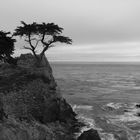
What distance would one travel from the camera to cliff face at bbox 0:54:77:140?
2577cm

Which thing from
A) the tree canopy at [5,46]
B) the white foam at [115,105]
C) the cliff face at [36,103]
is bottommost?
the white foam at [115,105]

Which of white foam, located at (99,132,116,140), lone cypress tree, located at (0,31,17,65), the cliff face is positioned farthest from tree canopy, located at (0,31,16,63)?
white foam, located at (99,132,116,140)

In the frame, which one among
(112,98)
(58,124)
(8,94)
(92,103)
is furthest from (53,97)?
(112,98)

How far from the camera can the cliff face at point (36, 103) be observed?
84.5ft

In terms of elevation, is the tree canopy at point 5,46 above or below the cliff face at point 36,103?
above

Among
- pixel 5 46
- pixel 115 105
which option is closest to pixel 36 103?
pixel 5 46

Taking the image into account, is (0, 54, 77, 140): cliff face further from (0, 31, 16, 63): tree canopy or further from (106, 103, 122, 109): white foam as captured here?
(106, 103, 122, 109): white foam

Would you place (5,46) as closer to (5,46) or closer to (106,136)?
(5,46)

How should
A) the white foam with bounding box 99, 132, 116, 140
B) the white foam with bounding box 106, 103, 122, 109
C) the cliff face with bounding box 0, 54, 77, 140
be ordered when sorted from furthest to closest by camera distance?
1. the white foam with bounding box 106, 103, 122, 109
2. the white foam with bounding box 99, 132, 116, 140
3. the cliff face with bounding box 0, 54, 77, 140

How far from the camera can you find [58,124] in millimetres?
30359

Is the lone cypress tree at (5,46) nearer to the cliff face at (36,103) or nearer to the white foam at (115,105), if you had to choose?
the cliff face at (36,103)

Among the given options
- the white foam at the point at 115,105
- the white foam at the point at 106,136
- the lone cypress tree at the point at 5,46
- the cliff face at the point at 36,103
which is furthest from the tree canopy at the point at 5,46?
the white foam at the point at 115,105

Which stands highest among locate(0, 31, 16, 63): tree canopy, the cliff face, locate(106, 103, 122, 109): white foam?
locate(0, 31, 16, 63): tree canopy

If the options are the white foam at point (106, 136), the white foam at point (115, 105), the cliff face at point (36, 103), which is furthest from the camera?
the white foam at point (115, 105)
